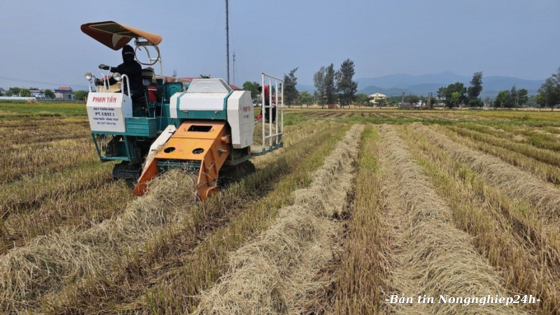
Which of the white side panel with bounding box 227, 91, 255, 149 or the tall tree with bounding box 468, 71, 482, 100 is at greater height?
the tall tree with bounding box 468, 71, 482, 100

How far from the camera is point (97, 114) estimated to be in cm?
574

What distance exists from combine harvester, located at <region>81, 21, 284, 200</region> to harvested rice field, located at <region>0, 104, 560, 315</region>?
1.10ft

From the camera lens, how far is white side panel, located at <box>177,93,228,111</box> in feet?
18.5

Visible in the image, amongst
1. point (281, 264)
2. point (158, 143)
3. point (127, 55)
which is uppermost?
point (127, 55)

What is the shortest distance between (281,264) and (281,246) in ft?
0.81

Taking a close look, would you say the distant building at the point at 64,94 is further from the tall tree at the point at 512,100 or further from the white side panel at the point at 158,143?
the tall tree at the point at 512,100

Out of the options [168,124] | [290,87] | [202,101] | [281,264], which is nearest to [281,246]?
[281,264]

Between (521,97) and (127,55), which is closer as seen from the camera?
(127,55)

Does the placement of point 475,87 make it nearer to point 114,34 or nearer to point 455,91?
point 455,91

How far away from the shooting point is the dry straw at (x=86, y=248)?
2873 millimetres

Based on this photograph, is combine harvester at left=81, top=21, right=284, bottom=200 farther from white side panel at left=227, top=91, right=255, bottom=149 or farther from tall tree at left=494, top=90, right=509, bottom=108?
tall tree at left=494, top=90, right=509, bottom=108

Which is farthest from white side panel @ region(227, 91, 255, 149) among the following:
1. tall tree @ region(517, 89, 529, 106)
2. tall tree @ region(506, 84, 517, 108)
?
tall tree @ region(517, 89, 529, 106)

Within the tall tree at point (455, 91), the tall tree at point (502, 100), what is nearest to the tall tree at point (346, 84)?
the tall tree at point (455, 91)

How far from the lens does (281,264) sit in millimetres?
3367
